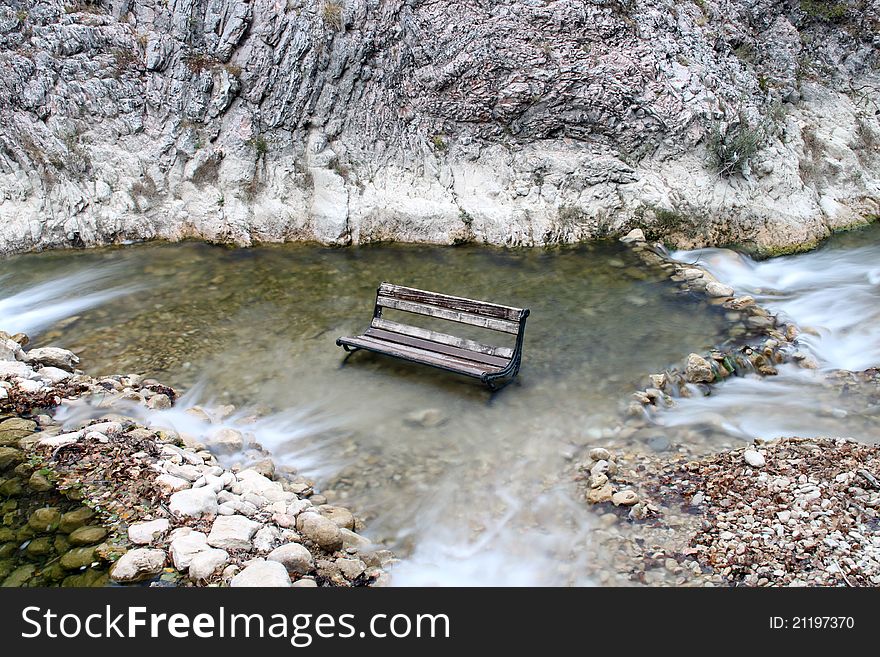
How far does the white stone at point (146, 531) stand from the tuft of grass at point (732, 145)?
13004 millimetres

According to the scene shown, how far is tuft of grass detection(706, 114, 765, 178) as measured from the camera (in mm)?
12609

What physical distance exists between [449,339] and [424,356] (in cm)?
52

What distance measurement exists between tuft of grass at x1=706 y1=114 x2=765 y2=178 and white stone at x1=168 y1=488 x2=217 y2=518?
41.2ft

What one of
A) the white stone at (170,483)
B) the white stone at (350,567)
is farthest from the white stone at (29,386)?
the white stone at (350,567)

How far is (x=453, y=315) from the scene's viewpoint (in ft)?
26.8

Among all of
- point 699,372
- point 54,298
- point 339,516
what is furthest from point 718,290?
point 54,298

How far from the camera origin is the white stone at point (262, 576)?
13.7 feet

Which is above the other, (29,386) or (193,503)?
(29,386)

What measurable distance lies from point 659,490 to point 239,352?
6410 millimetres

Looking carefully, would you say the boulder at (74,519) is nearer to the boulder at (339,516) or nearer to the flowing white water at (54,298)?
the boulder at (339,516)

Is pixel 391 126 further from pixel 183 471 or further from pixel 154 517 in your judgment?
pixel 154 517

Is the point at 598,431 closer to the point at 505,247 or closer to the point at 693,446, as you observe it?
the point at 693,446

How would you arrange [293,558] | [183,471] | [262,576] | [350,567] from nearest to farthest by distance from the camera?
[262,576] → [293,558] → [350,567] → [183,471]

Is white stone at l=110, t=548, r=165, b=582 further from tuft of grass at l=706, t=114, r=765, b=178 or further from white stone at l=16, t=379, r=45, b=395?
tuft of grass at l=706, t=114, r=765, b=178
